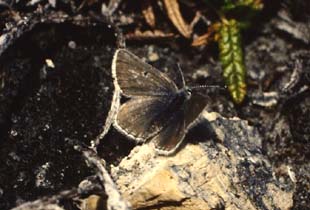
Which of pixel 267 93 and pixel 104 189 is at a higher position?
pixel 267 93

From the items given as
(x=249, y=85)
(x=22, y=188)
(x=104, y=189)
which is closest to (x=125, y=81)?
(x=104, y=189)

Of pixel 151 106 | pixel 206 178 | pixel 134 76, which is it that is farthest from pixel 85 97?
pixel 206 178

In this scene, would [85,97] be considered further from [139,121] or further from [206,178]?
[206,178]

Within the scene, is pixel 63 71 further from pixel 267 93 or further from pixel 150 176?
pixel 267 93

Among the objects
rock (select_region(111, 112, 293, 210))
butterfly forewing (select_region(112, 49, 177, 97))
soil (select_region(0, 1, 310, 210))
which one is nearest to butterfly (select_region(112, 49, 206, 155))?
butterfly forewing (select_region(112, 49, 177, 97))

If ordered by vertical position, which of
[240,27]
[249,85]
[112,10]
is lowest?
[249,85]

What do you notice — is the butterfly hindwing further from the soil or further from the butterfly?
the soil

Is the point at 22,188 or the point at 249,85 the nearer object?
the point at 22,188
